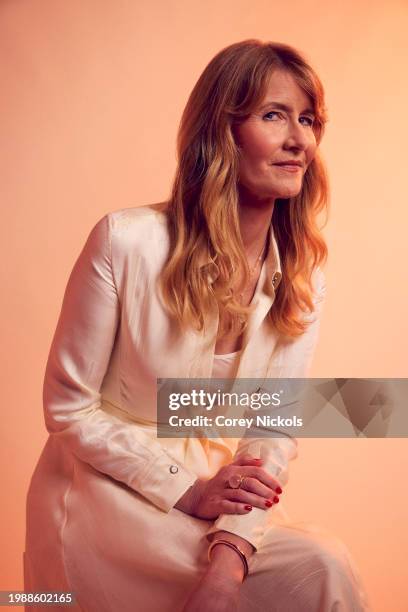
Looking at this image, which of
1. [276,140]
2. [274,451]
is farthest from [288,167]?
[274,451]

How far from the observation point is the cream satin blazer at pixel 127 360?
165 cm

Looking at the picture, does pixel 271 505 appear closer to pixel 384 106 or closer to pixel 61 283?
pixel 61 283

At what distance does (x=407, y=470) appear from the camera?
3.20 metres

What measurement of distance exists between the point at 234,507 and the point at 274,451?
0.22 metres

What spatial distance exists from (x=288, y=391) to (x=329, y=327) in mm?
1333

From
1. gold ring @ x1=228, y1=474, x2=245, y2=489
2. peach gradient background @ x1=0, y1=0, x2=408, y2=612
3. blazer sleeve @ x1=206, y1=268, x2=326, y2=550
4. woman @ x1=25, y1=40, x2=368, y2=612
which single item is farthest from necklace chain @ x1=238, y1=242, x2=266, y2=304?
peach gradient background @ x1=0, y1=0, x2=408, y2=612

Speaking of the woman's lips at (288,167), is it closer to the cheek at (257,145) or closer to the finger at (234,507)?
the cheek at (257,145)

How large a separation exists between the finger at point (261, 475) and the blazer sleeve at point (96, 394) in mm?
103

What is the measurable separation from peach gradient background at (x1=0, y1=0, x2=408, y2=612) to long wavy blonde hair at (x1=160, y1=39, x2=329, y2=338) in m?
1.30

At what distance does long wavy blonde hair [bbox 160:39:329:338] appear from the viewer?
1.70 m

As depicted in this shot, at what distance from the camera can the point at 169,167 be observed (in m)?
3.07

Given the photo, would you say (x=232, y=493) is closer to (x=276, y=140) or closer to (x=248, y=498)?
(x=248, y=498)

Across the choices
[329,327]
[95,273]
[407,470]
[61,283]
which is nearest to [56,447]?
[95,273]

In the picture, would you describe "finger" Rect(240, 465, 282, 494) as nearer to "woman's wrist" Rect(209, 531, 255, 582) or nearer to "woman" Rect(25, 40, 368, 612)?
"woman" Rect(25, 40, 368, 612)
